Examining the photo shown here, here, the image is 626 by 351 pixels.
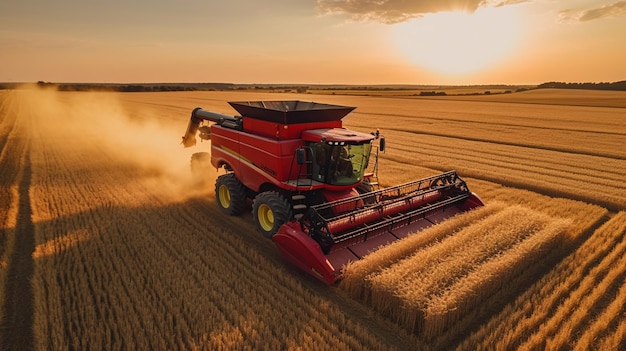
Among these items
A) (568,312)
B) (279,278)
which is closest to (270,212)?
(279,278)

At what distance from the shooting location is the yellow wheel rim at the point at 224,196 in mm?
8156

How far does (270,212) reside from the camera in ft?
21.6

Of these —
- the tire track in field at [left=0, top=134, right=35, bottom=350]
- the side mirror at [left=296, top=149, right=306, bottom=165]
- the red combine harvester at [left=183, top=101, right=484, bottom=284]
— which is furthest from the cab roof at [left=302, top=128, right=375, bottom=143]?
the tire track in field at [left=0, top=134, right=35, bottom=350]

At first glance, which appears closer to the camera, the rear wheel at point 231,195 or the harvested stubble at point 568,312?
the harvested stubble at point 568,312

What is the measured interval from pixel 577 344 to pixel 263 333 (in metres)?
3.47

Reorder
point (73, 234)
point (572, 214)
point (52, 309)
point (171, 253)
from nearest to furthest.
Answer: point (52, 309) → point (171, 253) → point (73, 234) → point (572, 214)

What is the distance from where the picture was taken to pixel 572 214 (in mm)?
7980

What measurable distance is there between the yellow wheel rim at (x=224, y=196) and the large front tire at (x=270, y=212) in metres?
1.60

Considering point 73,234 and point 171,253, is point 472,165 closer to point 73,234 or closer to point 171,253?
point 171,253

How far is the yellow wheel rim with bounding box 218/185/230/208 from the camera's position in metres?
8.16

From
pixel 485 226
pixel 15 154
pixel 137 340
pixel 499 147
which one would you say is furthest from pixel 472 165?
pixel 15 154

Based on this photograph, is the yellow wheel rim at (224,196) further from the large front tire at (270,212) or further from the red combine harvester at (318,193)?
the large front tire at (270,212)

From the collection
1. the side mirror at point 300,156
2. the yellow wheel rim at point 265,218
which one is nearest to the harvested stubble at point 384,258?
the side mirror at point 300,156

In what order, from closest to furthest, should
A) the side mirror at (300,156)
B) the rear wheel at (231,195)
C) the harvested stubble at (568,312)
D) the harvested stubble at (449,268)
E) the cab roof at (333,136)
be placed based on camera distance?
the harvested stubble at (568,312)
the harvested stubble at (449,268)
the side mirror at (300,156)
the cab roof at (333,136)
the rear wheel at (231,195)
